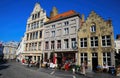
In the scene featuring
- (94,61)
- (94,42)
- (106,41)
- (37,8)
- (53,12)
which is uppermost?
(37,8)

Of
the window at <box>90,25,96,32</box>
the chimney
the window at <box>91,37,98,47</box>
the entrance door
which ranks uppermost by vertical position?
the chimney

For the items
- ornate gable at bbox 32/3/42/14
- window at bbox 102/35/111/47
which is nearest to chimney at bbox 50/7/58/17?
ornate gable at bbox 32/3/42/14

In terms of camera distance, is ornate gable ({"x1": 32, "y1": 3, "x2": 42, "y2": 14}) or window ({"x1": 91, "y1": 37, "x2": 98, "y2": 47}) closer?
window ({"x1": 91, "y1": 37, "x2": 98, "y2": 47})

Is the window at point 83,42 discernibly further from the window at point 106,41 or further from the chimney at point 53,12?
the chimney at point 53,12

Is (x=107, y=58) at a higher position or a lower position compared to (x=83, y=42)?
lower

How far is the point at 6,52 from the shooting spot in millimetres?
70250

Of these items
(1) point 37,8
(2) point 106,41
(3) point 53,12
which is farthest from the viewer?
(1) point 37,8

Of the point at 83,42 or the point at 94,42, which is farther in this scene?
the point at 83,42

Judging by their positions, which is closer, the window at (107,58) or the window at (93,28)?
the window at (107,58)

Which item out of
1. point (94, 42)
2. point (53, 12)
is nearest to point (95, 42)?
point (94, 42)

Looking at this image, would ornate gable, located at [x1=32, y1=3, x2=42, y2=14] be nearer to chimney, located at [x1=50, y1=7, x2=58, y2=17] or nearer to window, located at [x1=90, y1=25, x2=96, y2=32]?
chimney, located at [x1=50, y1=7, x2=58, y2=17]

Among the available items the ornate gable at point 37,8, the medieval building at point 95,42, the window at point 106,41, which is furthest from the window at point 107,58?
the ornate gable at point 37,8

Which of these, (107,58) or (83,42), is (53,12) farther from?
(107,58)

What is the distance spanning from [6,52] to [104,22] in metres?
64.4
